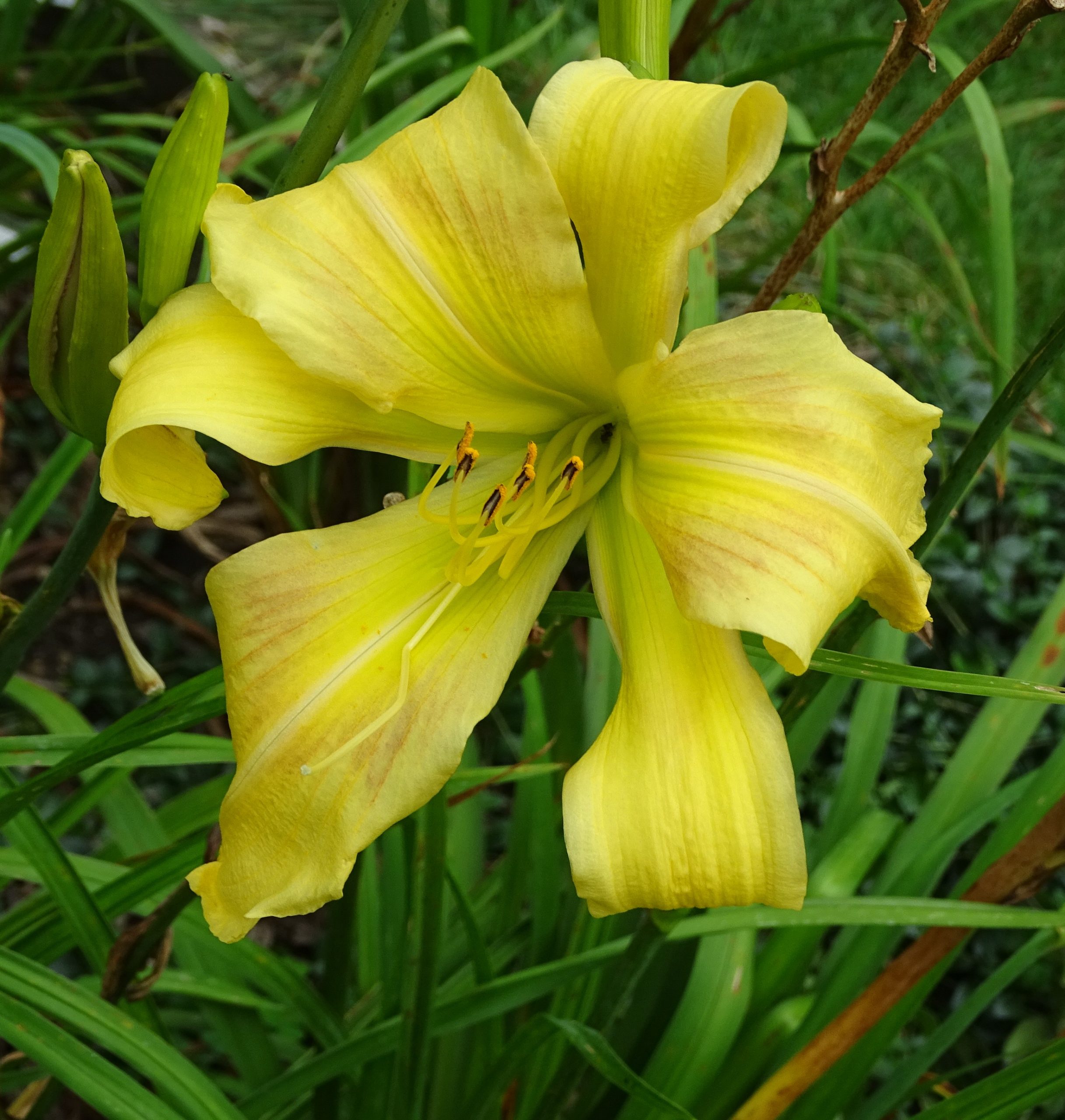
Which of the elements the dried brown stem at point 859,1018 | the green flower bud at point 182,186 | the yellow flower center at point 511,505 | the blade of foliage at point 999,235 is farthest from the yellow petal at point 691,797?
the blade of foliage at point 999,235

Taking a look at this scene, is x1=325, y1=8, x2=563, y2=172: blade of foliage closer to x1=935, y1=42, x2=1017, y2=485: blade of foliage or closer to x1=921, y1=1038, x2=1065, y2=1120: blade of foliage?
x1=935, y1=42, x2=1017, y2=485: blade of foliage

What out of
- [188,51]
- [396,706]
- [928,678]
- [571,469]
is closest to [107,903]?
[396,706]

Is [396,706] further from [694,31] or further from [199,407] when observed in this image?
[694,31]

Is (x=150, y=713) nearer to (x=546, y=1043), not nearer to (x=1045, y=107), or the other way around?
(x=546, y=1043)

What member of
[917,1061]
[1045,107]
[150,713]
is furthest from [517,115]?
[1045,107]

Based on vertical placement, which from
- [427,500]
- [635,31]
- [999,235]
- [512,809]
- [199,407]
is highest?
[635,31]

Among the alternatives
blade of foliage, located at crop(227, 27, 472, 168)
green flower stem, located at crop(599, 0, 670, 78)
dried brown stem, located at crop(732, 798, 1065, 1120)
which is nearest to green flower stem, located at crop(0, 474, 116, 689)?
green flower stem, located at crop(599, 0, 670, 78)
